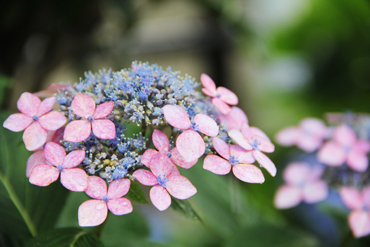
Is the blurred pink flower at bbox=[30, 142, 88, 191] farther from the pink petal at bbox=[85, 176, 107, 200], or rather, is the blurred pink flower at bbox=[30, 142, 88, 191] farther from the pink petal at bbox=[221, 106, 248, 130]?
the pink petal at bbox=[221, 106, 248, 130]

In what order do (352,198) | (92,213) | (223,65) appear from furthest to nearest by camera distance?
1. (223,65)
2. (352,198)
3. (92,213)

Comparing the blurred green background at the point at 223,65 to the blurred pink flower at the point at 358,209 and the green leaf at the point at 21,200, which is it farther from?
the blurred pink flower at the point at 358,209

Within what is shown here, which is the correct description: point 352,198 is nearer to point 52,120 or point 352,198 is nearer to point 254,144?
point 254,144

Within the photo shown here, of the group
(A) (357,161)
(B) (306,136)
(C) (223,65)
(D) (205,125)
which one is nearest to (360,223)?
(A) (357,161)

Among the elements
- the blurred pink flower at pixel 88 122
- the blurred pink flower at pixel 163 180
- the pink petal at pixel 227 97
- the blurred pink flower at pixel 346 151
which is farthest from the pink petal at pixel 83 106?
the blurred pink flower at pixel 346 151

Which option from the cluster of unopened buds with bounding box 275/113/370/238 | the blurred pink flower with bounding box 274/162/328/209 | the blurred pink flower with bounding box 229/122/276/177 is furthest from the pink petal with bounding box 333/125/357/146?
the blurred pink flower with bounding box 229/122/276/177

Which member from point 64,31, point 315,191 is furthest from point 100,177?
point 64,31
